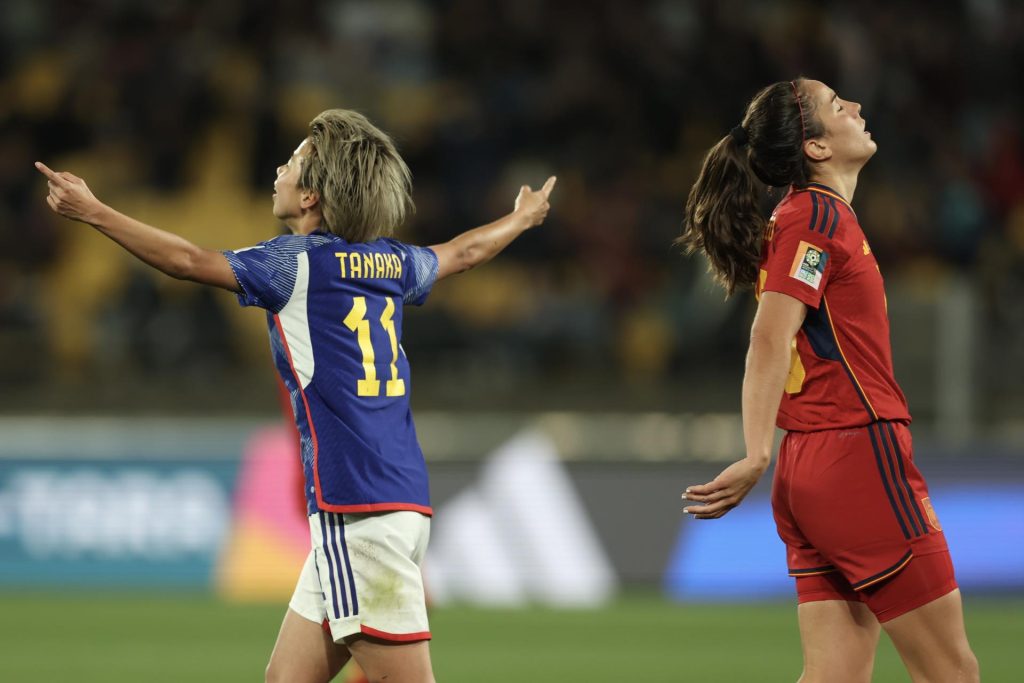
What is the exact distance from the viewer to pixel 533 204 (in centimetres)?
520

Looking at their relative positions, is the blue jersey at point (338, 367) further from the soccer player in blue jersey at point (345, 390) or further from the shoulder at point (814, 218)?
the shoulder at point (814, 218)

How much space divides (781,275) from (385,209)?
1.14 m

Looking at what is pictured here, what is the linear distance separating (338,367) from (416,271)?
1.44 ft

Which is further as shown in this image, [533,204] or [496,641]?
[496,641]

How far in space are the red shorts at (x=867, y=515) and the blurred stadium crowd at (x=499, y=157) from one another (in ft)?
23.5

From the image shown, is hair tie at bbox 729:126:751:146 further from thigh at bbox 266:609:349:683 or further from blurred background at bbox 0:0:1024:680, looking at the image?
blurred background at bbox 0:0:1024:680

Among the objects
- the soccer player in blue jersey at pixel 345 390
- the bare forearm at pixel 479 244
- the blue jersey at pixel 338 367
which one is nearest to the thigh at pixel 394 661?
the soccer player in blue jersey at pixel 345 390

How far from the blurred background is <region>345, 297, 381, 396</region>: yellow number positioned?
411 centimetres

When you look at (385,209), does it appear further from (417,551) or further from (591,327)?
(591,327)

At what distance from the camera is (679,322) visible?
12602mm

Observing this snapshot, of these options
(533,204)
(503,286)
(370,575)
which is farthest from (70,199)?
(503,286)

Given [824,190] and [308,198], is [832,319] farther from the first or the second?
[308,198]

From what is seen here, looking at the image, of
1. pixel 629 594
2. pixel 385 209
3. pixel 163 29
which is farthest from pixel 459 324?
pixel 385 209

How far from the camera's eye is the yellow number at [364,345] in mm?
4309
